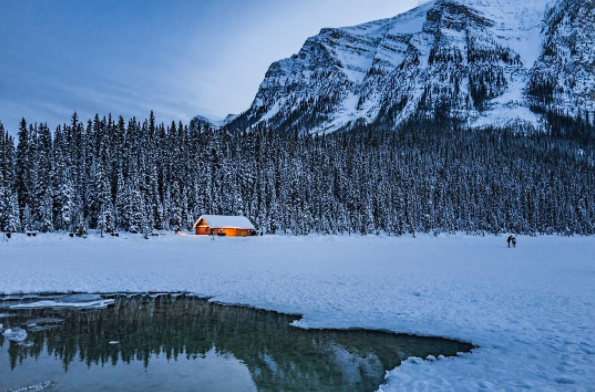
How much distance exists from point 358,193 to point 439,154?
61.5m

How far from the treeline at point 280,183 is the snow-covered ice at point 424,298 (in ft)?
127

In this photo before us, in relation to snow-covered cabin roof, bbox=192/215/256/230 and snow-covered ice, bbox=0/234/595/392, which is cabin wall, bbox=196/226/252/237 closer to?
snow-covered cabin roof, bbox=192/215/256/230

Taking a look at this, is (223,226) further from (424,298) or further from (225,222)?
(424,298)

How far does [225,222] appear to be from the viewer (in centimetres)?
7856

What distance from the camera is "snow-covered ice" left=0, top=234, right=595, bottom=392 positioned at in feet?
32.9

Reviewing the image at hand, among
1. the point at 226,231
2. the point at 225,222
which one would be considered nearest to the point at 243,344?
the point at 226,231

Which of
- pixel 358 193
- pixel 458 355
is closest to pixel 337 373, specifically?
pixel 458 355

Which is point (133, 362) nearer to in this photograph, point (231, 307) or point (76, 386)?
point (76, 386)

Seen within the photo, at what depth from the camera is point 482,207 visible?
5162 inches

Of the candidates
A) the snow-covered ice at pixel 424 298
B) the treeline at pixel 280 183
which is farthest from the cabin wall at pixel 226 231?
the snow-covered ice at pixel 424 298

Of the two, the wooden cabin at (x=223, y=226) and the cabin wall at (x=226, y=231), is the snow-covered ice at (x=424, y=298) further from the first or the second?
the cabin wall at (x=226, y=231)

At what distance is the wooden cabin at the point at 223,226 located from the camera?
253ft

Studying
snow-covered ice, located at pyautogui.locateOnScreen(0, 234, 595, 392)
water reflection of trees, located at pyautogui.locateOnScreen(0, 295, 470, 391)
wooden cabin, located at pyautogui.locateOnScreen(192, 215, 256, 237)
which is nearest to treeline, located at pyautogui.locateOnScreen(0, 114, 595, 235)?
wooden cabin, located at pyautogui.locateOnScreen(192, 215, 256, 237)

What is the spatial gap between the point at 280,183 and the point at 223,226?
29.1 metres
